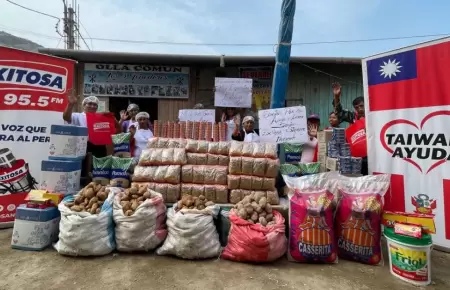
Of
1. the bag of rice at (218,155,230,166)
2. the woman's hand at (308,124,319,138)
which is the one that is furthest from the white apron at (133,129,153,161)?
the woman's hand at (308,124,319,138)

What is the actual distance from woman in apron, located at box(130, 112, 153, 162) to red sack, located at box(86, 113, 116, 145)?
1.10 ft

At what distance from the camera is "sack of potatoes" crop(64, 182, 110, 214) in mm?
2757

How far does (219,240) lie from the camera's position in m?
2.97

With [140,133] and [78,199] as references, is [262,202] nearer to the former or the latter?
[78,199]

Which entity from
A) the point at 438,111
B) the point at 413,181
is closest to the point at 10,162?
the point at 413,181

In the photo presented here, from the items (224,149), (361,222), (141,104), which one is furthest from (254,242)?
(141,104)

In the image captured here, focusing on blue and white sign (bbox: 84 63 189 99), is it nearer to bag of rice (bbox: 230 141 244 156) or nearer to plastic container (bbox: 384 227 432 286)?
bag of rice (bbox: 230 141 244 156)

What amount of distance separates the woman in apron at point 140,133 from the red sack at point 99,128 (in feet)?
1.10

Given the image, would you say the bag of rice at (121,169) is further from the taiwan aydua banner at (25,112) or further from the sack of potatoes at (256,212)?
the sack of potatoes at (256,212)

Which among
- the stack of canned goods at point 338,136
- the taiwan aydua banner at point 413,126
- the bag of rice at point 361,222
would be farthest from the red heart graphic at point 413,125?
the bag of rice at point 361,222

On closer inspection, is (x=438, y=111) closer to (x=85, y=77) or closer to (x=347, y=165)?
(x=347, y=165)

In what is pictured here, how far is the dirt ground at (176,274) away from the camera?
225cm

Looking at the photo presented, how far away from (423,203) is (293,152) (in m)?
1.60

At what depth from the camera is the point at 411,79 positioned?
3.23 m
